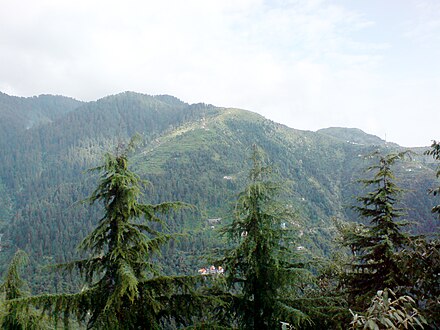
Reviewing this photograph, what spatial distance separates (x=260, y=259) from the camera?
9.40 meters

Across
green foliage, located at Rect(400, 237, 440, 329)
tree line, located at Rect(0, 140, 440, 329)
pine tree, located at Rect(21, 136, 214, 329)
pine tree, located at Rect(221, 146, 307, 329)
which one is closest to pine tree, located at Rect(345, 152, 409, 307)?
tree line, located at Rect(0, 140, 440, 329)

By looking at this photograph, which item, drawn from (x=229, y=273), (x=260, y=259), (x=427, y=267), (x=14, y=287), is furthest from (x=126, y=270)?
(x=427, y=267)

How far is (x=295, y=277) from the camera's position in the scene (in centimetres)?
901

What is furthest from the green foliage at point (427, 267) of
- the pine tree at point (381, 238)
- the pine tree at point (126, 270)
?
the pine tree at point (126, 270)

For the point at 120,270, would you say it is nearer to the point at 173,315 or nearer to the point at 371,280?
the point at 173,315

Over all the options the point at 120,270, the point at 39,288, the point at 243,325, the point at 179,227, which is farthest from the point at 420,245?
the point at 179,227

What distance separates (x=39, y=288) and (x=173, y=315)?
14831cm

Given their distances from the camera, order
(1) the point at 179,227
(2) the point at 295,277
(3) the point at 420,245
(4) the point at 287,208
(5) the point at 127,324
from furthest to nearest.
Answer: (1) the point at 179,227 < (4) the point at 287,208 < (2) the point at 295,277 < (5) the point at 127,324 < (3) the point at 420,245

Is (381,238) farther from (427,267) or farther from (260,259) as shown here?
(260,259)

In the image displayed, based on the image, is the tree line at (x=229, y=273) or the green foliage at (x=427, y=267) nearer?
the green foliage at (x=427, y=267)

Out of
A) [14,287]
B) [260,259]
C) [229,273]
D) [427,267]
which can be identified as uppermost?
[427,267]

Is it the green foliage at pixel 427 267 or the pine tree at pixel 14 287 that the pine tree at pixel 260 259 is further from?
the pine tree at pixel 14 287

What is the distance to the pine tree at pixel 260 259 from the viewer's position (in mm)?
9234

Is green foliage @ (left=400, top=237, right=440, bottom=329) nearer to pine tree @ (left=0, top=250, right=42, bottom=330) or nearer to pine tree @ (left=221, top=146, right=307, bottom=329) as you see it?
pine tree @ (left=221, top=146, right=307, bottom=329)
